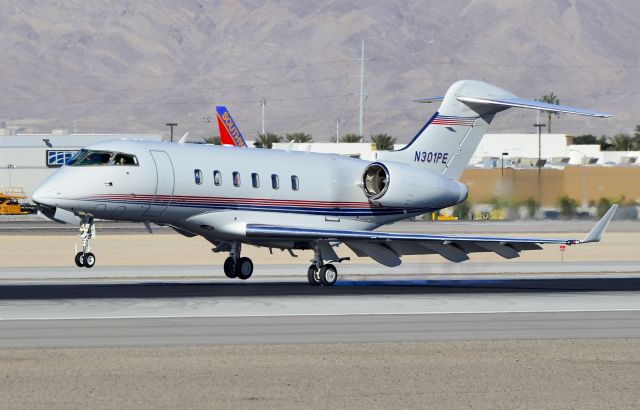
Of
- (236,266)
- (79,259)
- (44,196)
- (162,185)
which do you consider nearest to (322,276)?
(236,266)

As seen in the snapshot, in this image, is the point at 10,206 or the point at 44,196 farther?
the point at 10,206

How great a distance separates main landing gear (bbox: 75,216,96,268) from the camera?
98.9ft

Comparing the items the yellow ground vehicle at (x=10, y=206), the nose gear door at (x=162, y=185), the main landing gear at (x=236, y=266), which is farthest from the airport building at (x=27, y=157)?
the nose gear door at (x=162, y=185)

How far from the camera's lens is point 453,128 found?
37531 millimetres

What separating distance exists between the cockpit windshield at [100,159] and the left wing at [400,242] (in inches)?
142

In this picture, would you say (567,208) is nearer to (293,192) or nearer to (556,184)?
(556,184)

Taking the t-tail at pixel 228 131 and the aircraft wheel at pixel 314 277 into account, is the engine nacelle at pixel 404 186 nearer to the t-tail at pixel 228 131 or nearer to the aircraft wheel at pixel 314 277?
the aircraft wheel at pixel 314 277

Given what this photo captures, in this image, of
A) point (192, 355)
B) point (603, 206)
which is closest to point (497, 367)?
point (192, 355)

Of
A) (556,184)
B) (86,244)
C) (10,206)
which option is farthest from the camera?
(10,206)

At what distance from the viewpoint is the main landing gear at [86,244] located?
30141 millimetres

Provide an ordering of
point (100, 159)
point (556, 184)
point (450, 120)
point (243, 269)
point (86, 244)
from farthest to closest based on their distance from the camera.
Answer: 1. point (556, 184)
2. point (450, 120)
3. point (243, 269)
4. point (100, 159)
5. point (86, 244)

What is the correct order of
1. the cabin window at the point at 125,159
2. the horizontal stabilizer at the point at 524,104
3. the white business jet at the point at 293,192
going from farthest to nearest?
the horizontal stabilizer at the point at 524,104 < the cabin window at the point at 125,159 < the white business jet at the point at 293,192

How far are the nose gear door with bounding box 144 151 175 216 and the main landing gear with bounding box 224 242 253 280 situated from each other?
330 cm

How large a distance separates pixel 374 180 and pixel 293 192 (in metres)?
2.89
